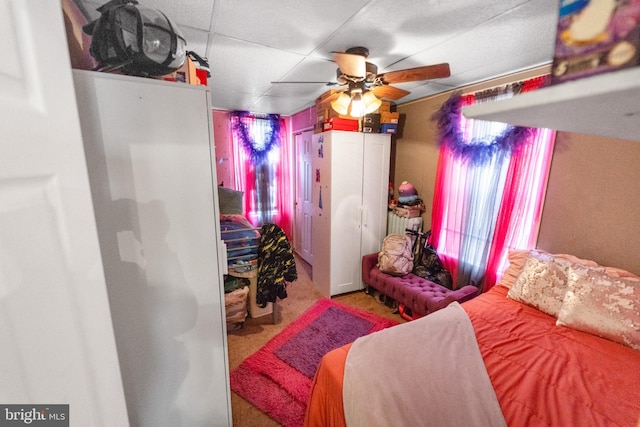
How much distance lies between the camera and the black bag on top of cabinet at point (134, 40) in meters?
0.86

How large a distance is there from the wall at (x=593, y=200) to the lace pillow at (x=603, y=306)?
0.34m

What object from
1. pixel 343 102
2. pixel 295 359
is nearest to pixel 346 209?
pixel 343 102

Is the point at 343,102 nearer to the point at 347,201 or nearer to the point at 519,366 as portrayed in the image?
the point at 347,201

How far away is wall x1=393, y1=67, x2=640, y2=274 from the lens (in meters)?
1.70

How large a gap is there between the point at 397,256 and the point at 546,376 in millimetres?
1557

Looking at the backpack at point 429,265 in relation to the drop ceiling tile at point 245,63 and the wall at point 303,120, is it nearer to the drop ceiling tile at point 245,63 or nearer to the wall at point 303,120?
the wall at point 303,120

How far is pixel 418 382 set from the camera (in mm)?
1150

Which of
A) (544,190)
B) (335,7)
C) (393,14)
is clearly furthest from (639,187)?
(335,7)

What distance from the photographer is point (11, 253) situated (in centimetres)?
47

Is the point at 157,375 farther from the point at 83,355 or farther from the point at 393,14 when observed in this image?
the point at 393,14

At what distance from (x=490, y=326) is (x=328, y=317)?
1500 mm

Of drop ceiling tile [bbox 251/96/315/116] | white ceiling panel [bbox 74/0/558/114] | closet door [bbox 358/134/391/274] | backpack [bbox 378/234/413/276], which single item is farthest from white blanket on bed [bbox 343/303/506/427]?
drop ceiling tile [bbox 251/96/315/116]

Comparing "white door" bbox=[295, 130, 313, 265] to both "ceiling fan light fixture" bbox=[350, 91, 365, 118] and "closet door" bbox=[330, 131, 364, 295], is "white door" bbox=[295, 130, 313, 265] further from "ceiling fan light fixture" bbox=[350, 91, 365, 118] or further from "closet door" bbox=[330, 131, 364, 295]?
"ceiling fan light fixture" bbox=[350, 91, 365, 118]

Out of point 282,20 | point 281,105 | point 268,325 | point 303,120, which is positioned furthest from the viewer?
point 303,120
